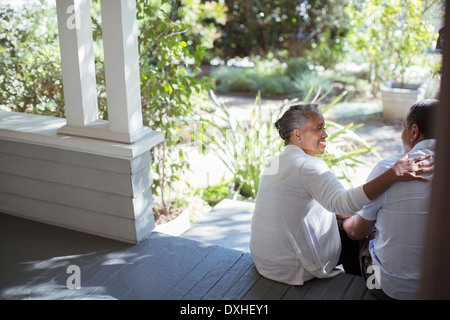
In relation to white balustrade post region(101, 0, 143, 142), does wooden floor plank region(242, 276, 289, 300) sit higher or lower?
lower

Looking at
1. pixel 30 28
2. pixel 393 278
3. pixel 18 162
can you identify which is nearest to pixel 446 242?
pixel 393 278

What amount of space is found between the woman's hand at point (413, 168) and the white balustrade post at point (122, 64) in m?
1.44

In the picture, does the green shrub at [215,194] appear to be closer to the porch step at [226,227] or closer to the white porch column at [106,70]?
the porch step at [226,227]

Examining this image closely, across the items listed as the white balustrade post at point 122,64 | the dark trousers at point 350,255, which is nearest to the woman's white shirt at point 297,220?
the dark trousers at point 350,255

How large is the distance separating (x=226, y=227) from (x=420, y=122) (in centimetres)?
176

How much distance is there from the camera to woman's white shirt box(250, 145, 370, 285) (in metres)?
2.28

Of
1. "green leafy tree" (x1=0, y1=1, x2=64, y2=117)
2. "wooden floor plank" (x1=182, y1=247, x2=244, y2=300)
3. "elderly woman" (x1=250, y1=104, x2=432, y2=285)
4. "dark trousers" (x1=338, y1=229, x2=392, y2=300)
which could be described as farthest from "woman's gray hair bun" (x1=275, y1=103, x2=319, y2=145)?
"green leafy tree" (x1=0, y1=1, x2=64, y2=117)

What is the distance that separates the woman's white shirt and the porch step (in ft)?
2.56

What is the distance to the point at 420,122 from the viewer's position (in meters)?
2.14

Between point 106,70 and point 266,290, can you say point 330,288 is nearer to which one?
point 266,290

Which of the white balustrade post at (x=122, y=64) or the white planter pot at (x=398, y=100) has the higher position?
the white balustrade post at (x=122, y=64)

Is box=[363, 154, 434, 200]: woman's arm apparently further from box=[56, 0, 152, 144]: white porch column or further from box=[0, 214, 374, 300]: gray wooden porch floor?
box=[56, 0, 152, 144]: white porch column

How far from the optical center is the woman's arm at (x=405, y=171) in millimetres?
2041

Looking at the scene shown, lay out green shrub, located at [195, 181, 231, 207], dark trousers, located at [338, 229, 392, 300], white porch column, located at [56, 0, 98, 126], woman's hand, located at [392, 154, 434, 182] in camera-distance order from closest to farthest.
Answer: woman's hand, located at [392, 154, 434, 182]
dark trousers, located at [338, 229, 392, 300]
white porch column, located at [56, 0, 98, 126]
green shrub, located at [195, 181, 231, 207]
